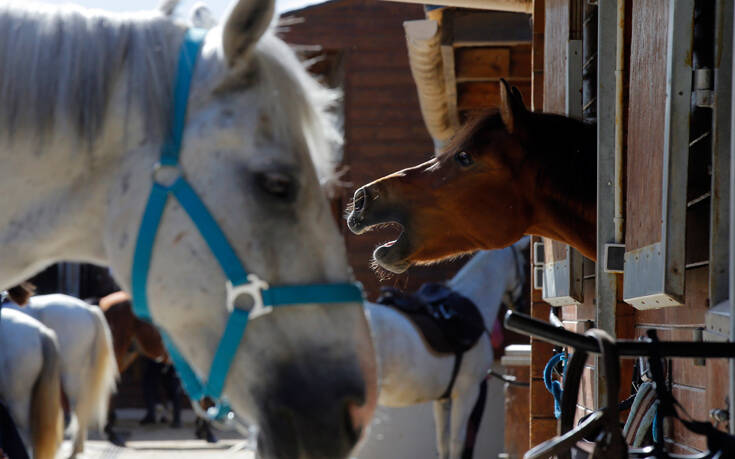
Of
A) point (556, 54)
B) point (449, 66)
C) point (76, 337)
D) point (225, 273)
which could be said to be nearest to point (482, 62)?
point (449, 66)

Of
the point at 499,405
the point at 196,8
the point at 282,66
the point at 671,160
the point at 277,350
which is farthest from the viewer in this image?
the point at 499,405

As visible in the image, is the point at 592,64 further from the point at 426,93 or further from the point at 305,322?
the point at 426,93

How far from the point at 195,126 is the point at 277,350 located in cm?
40

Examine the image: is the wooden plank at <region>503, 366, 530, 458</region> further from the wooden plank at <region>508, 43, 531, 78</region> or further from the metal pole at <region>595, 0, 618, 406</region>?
the metal pole at <region>595, 0, 618, 406</region>

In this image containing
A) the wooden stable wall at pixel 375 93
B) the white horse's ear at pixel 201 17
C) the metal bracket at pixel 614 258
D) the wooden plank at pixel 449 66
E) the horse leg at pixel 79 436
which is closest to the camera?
the white horse's ear at pixel 201 17

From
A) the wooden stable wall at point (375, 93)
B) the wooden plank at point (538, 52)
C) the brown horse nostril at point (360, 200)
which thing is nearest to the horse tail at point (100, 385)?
the wooden stable wall at point (375, 93)

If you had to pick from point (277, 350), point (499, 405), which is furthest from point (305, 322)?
point (499, 405)

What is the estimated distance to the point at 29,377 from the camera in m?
6.22

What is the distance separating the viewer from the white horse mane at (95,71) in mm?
1426

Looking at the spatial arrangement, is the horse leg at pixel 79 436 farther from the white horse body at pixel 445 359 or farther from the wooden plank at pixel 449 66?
the wooden plank at pixel 449 66

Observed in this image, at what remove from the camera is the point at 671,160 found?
5.74 ft

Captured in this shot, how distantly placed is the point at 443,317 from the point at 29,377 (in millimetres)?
3382

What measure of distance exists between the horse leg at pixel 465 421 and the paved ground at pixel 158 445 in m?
2.40

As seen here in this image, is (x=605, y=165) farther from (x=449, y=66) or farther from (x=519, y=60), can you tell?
(x=519, y=60)
